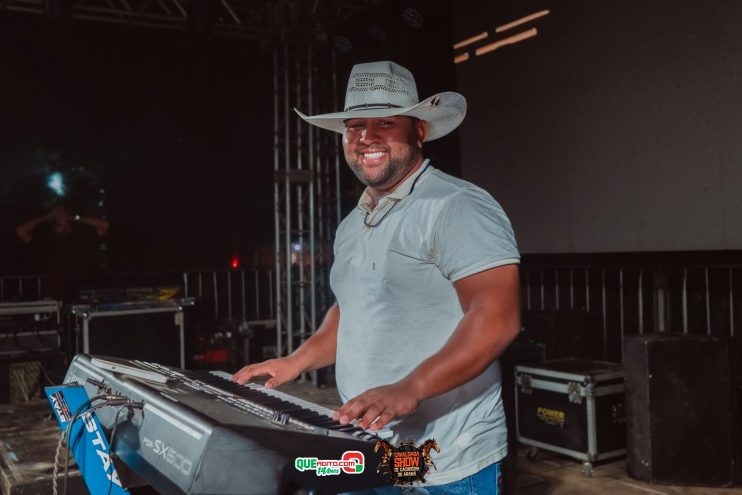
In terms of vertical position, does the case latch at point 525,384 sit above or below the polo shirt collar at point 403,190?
below

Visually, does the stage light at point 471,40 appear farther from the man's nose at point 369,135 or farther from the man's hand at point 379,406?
the man's hand at point 379,406

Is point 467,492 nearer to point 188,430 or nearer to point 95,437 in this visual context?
point 188,430

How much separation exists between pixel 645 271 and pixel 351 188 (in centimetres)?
306

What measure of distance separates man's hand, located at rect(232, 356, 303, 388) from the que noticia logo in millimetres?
651

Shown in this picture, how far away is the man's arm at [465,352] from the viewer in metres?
1.31

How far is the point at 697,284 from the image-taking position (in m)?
5.81

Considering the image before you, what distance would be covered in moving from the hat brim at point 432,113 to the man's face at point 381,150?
1.4 inches

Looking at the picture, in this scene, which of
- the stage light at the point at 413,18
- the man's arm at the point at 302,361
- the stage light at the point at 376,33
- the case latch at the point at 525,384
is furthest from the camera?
the stage light at the point at 376,33

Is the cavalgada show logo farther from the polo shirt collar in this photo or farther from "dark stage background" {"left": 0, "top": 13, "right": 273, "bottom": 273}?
"dark stage background" {"left": 0, "top": 13, "right": 273, "bottom": 273}

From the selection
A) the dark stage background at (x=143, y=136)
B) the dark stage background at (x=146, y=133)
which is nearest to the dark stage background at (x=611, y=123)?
the dark stage background at (x=143, y=136)

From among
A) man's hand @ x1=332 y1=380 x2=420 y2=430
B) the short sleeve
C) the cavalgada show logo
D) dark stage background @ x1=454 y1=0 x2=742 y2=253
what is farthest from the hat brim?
dark stage background @ x1=454 y1=0 x2=742 y2=253

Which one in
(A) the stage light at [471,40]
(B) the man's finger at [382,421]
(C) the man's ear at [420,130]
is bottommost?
(B) the man's finger at [382,421]

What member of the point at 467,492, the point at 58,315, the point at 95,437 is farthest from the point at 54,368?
the point at 467,492

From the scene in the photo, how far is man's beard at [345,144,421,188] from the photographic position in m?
1.76
